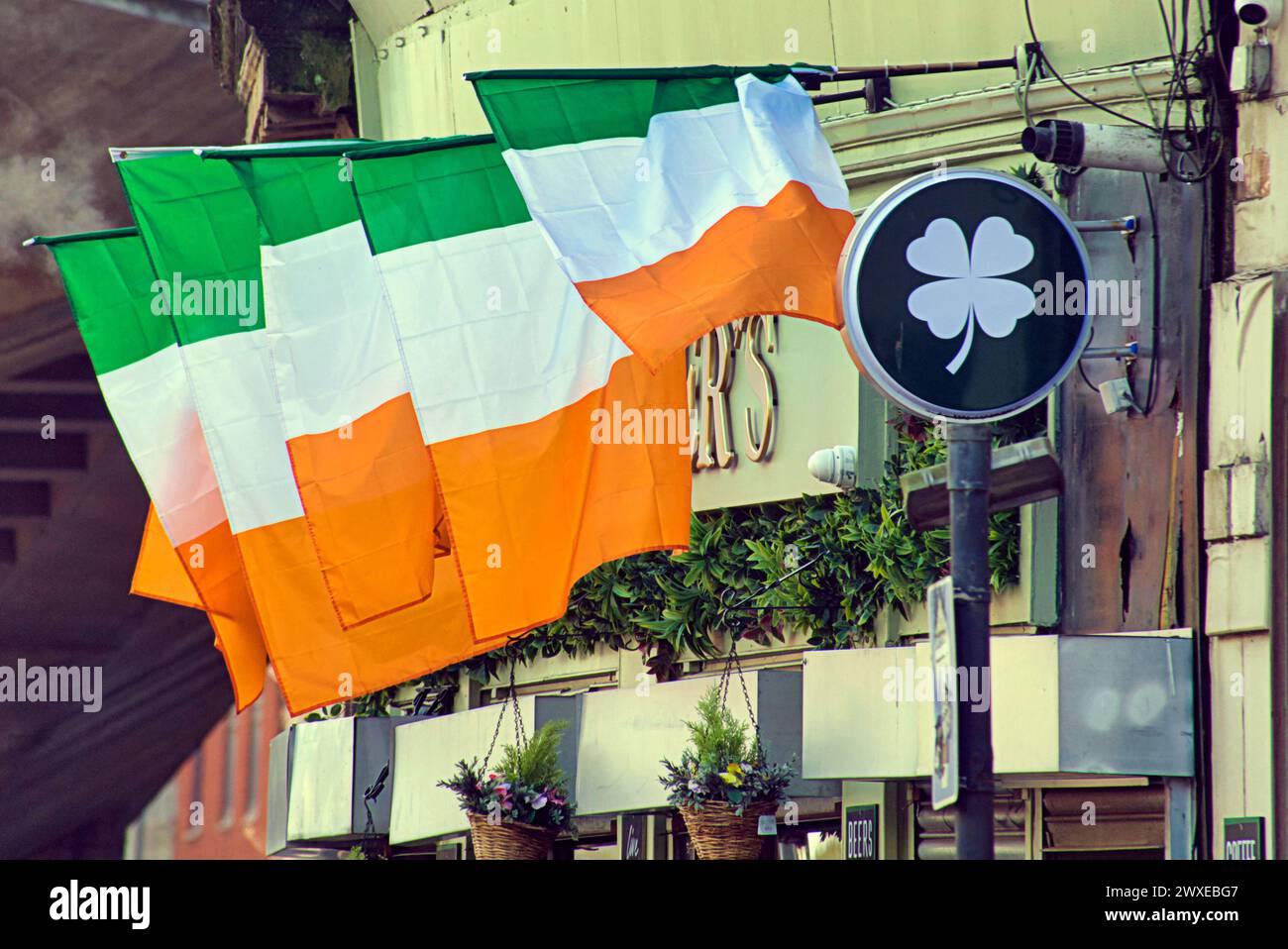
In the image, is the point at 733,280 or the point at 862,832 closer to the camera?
the point at 733,280

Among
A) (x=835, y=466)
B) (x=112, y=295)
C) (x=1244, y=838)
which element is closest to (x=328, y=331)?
(x=112, y=295)

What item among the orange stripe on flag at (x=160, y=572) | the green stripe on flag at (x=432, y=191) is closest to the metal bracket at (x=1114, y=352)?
the green stripe on flag at (x=432, y=191)

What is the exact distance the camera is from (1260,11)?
1142 centimetres

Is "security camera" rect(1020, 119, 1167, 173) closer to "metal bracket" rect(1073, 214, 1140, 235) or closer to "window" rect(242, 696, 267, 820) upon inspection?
"metal bracket" rect(1073, 214, 1140, 235)

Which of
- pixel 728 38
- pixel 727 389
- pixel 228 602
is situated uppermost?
pixel 728 38

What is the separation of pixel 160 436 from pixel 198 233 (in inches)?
54.7

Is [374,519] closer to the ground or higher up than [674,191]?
closer to the ground

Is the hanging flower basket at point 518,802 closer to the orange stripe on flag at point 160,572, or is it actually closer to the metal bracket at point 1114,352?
the orange stripe on flag at point 160,572

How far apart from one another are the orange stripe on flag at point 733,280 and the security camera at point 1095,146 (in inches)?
42.2

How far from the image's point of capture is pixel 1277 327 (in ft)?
37.0

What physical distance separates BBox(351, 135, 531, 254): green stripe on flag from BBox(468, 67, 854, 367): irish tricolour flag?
96 centimetres

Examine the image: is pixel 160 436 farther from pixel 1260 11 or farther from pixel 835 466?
pixel 1260 11

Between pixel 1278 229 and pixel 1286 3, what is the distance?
113 cm
